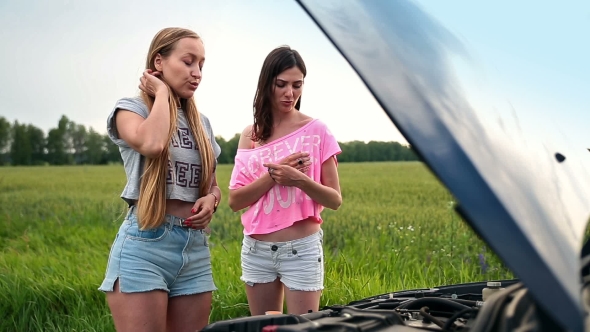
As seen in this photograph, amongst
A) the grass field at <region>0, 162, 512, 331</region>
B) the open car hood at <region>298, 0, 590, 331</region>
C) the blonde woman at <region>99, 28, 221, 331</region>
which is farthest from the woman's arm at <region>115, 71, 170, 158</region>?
the open car hood at <region>298, 0, 590, 331</region>

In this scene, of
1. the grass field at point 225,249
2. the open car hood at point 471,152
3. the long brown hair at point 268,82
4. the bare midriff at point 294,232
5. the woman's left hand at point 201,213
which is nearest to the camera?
the open car hood at point 471,152

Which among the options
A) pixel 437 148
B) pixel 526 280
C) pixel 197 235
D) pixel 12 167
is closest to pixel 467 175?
pixel 437 148

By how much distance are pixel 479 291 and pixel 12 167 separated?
29.5ft

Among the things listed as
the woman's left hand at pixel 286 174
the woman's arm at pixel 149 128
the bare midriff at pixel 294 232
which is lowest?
the bare midriff at pixel 294 232

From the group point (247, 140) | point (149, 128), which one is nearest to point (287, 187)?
point (247, 140)

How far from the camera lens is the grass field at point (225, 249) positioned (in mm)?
4949

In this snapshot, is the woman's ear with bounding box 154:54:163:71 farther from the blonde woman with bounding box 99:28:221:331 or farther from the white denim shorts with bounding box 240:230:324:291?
the white denim shorts with bounding box 240:230:324:291

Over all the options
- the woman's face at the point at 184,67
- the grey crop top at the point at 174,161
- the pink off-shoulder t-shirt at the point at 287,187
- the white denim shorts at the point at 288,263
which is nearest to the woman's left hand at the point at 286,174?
the pink off-shoulder t-shirt at the point at 287,187

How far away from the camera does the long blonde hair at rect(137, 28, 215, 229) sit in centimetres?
244

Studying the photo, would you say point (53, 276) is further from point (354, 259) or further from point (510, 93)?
point (510, 93)

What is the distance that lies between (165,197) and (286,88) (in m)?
0.95

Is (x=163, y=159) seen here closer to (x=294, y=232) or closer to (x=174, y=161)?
(x=174, y=161)

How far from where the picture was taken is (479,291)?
→ 80.4 inches

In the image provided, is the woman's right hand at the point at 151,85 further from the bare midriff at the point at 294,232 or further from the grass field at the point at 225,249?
the bare midriff at the point at 294,232
